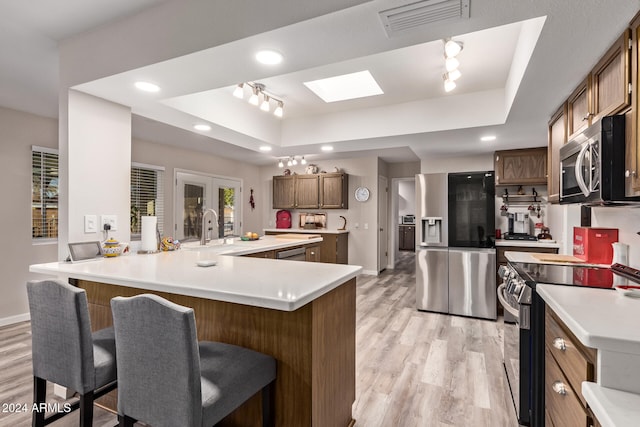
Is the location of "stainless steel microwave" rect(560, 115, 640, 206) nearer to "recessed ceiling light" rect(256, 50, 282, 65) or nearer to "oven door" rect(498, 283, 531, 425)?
"oven door" rect(498, 283, 531, 425)

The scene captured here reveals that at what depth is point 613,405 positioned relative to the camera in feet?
2.71

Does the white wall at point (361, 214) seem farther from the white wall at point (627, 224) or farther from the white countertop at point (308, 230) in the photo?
the white wall at point (627, 224)

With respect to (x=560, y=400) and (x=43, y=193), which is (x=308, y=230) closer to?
(x=43, y=193)

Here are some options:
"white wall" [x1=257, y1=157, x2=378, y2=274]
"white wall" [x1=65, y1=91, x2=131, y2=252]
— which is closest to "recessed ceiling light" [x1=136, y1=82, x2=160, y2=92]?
"white wall" [x1=65, y1=91, x2=131, y2=252]

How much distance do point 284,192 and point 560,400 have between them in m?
5.94

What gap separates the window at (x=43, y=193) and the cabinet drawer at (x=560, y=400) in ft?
17.1

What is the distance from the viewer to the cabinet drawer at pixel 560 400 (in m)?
1.10

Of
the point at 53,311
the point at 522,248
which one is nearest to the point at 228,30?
the point at 53,311

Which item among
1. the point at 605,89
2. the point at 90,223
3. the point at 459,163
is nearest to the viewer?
the point at 605,89

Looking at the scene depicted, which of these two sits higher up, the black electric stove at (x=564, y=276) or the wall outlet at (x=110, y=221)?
the wall outlet at (x=110, y=221)

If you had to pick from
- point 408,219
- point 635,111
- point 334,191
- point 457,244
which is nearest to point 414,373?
point 457,244

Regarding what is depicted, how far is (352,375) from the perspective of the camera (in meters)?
1.89

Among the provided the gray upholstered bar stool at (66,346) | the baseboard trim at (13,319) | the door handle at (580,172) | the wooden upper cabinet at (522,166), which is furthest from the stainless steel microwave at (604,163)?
the baseboard trim at (13,319)

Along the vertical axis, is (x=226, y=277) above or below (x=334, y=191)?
below
